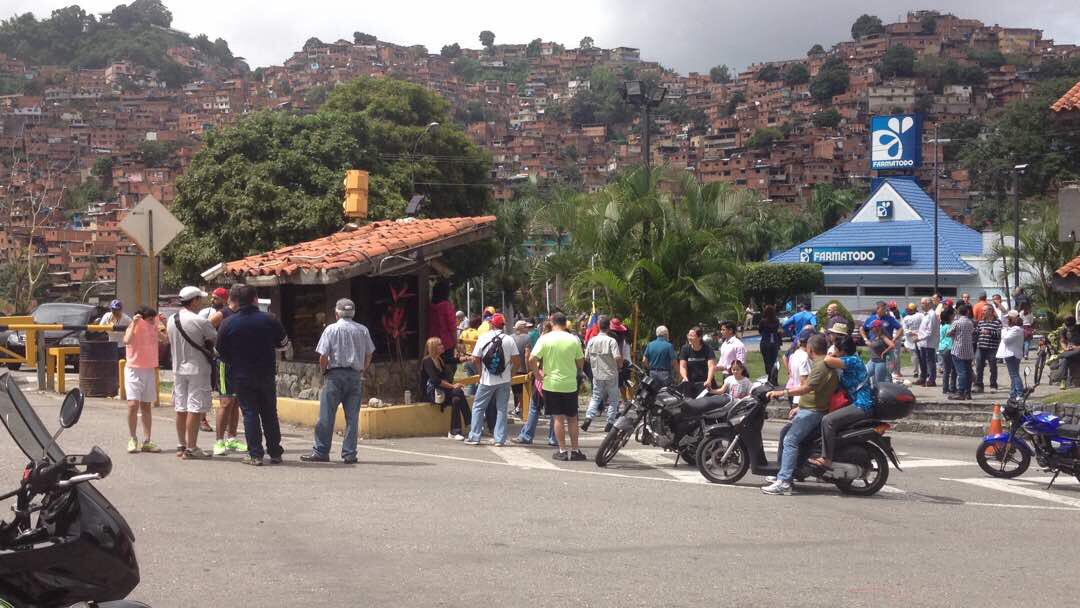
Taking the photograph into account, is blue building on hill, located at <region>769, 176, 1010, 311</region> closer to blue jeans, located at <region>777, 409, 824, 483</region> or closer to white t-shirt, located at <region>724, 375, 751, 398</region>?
white t-shirt, located at <region>724, 375, 751, 398</region>

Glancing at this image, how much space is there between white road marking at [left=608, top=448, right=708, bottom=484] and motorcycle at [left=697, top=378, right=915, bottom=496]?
2.09 feet

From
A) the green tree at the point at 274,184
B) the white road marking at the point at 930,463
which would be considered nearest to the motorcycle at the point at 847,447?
the white road marking at the point at 930,463

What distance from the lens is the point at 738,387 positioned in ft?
52.7

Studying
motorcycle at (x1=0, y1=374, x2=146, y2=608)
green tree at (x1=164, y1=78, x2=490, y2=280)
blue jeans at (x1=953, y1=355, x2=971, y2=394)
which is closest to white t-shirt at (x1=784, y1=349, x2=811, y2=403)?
blue jeans at (x1=953, y1=355, x2=971, y2=394)

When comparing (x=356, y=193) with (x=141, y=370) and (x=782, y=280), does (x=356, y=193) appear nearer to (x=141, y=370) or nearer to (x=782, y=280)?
(x=141, y=370)

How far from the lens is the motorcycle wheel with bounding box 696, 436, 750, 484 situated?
39.5 feet

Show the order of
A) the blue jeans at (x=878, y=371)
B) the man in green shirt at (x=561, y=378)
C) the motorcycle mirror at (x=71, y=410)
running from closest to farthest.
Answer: the motorcycle mirror at (x=71, y=410) < the man in green shirt at (x=561, y=378) < the blue jeans at (x=878, y=371)

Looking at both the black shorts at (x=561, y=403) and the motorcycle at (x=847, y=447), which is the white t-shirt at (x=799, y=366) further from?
the motorcycle at (x=847, y=447)

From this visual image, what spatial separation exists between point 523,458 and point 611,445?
118cm

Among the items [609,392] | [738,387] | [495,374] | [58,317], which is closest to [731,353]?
[738,387]

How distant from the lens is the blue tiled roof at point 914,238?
56812 mm

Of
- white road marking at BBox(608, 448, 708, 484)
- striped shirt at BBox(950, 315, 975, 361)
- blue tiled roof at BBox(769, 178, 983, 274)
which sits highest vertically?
blue tiled roof at BBox(769, 178, 983, 274)

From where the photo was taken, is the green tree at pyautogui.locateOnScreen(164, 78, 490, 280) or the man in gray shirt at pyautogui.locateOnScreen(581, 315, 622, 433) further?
the green tree at pyautogui.locateOnScreen(164, 78, 490, 280)

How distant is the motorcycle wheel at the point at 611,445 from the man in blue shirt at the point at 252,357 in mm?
3504
